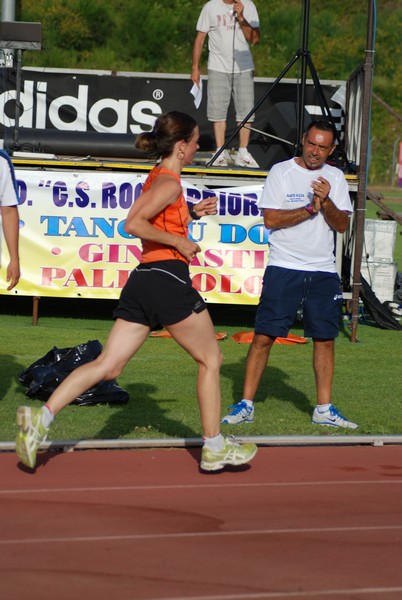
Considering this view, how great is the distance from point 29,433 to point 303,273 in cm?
247

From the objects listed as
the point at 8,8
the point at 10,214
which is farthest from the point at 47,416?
the point at 8,8

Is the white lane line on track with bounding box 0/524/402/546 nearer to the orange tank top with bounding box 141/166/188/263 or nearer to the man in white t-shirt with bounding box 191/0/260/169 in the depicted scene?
the orange tank top with bounding box 141/166/188/263

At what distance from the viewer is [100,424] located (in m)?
7.69

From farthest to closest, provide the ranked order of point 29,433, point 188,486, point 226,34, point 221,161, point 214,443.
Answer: point 226,34
point 221,161
point 214,443
point 188,486
point 29,433

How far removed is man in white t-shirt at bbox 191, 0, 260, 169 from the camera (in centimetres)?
1372

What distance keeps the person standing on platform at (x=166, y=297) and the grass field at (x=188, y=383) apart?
3.61ft

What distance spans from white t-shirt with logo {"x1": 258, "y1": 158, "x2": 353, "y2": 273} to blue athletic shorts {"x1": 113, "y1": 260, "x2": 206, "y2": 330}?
1554 mm

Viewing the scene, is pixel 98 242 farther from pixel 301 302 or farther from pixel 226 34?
pixel 301 302

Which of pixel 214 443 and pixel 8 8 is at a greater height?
pixel 8 8

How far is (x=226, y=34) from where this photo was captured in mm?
13883

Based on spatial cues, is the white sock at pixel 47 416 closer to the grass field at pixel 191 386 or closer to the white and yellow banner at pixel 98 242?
the grass field at pixel 191 386

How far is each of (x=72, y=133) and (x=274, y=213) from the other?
7.13m

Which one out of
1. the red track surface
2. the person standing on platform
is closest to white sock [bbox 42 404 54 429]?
the person standing on platform

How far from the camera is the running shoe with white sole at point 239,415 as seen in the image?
775 cm
